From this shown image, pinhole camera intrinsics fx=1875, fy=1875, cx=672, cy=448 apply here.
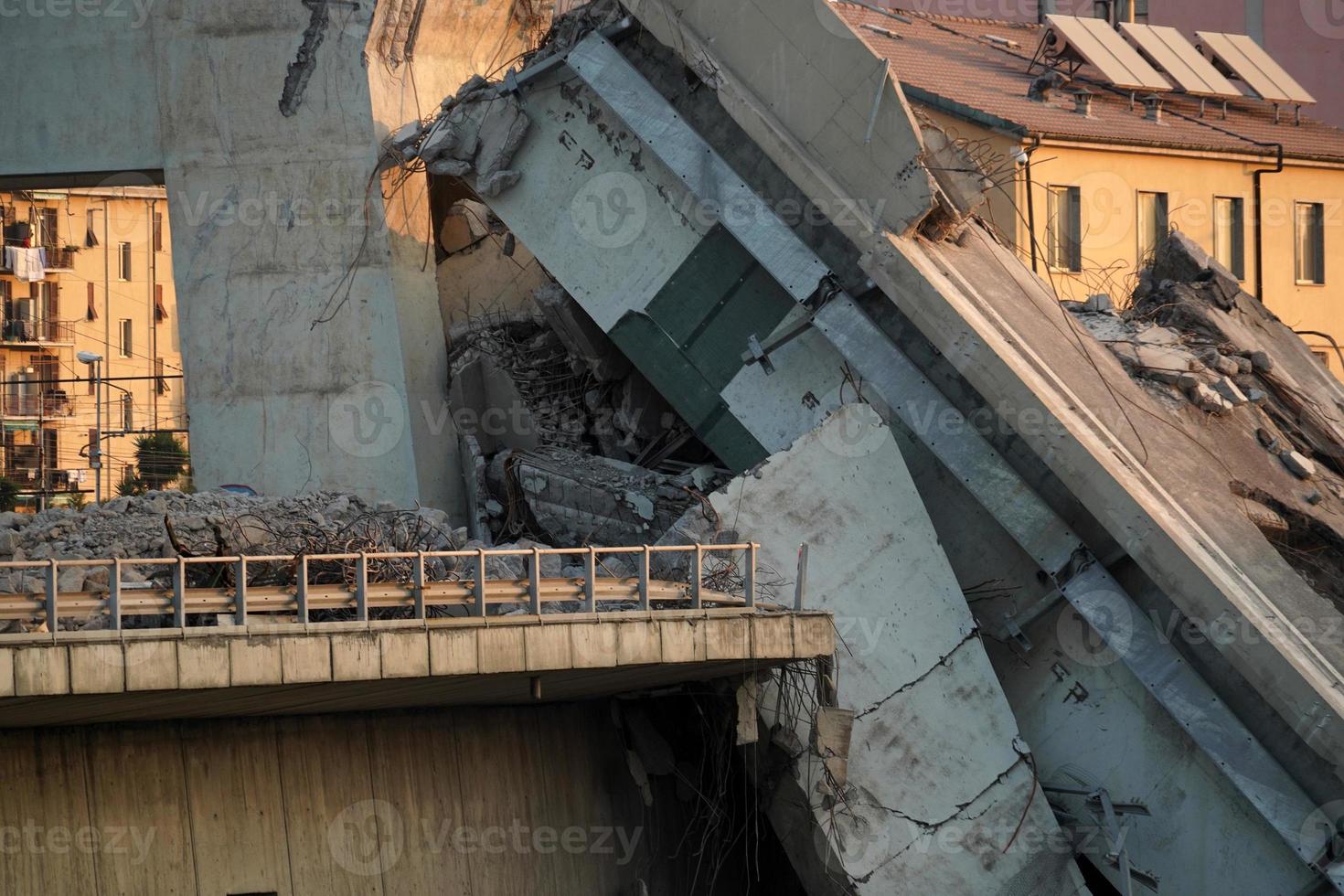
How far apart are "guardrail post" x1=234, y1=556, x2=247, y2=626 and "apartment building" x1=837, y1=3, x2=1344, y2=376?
15.5 m

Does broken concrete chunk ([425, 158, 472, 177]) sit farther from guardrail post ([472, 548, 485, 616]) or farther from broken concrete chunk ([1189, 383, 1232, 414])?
broken concrete chunk ([1189, 383, 1232, 414])

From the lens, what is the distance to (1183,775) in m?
19.0

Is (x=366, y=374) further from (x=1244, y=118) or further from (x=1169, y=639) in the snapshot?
(x=1244, y=118)

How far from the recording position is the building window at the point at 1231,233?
104 feet

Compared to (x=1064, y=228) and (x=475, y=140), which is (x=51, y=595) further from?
(x=1064, y=228)

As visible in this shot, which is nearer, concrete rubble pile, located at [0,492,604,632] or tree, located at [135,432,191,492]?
concrete rubble pile, located at [0,492,604,632]

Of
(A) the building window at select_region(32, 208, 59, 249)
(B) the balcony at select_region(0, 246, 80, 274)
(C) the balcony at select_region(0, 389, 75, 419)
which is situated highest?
(A) the building window at select_region(32, 208, 59, 249)

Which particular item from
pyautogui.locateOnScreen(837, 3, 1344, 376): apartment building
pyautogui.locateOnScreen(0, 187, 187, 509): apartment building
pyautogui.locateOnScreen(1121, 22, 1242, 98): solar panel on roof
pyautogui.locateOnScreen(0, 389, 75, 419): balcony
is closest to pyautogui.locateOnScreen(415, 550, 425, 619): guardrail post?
pyautogui.locateOnScreen(837, 3, 1344, 376): apartment building

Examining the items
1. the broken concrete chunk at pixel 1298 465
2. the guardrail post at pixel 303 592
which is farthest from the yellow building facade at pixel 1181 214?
the guardrail post at pixel 303 592

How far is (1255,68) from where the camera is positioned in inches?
1364

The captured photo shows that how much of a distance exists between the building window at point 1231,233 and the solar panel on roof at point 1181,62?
2075mm

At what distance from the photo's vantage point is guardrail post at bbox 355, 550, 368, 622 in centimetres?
1503

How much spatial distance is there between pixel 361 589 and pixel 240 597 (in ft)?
3.27

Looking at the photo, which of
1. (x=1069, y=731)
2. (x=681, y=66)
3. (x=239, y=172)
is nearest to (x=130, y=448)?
(x=239, y=172)
